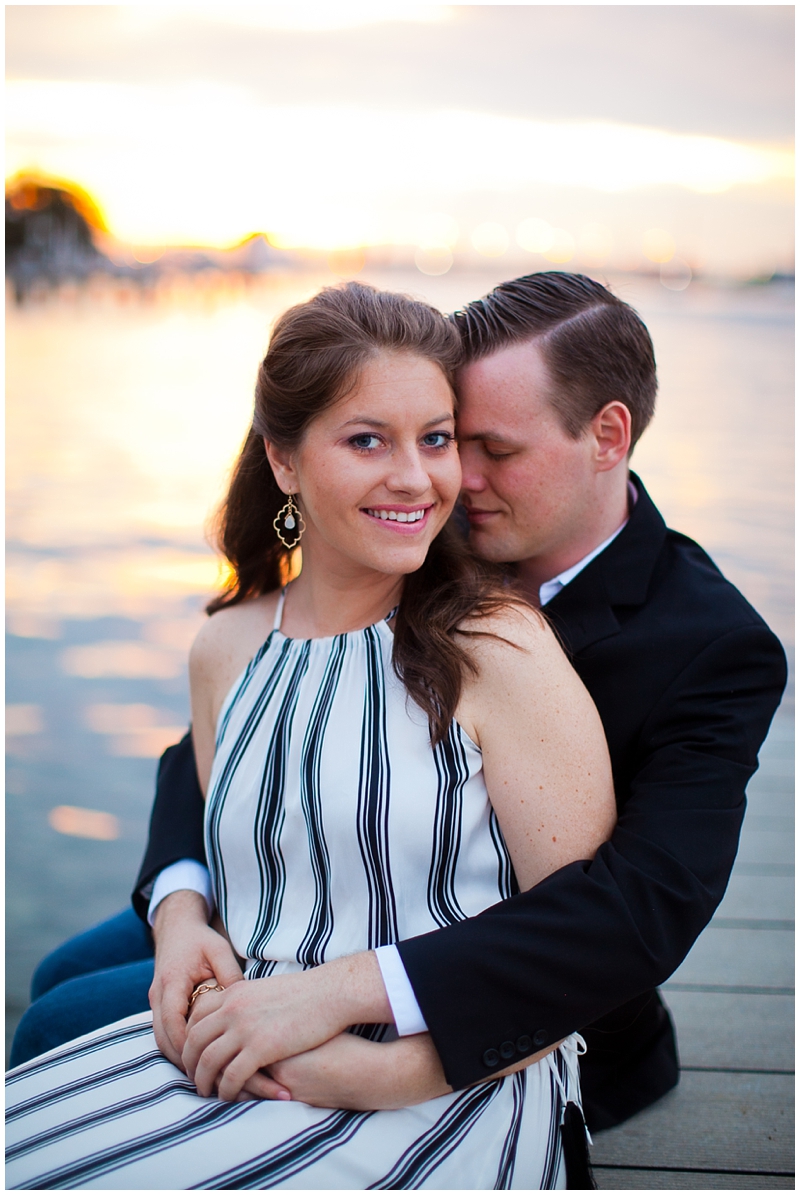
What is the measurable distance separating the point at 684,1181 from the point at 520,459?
1.50 m

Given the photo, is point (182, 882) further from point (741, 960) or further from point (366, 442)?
point (741, 960)

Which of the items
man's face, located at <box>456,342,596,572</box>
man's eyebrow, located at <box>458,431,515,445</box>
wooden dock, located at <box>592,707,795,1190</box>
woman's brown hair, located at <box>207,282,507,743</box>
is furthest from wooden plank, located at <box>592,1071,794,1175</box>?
man's eyebrow, located at <box>458,431,515,445</box>

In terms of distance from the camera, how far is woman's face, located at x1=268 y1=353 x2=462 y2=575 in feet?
6.05

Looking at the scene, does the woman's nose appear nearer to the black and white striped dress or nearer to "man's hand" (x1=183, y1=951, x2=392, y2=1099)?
the black and white striped dress

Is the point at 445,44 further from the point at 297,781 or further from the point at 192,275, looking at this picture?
the point at 192,275

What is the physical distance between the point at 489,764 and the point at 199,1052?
65 centimetres

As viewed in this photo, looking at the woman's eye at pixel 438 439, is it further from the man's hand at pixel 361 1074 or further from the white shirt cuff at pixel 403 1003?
the man's hand at pixel 361 1074

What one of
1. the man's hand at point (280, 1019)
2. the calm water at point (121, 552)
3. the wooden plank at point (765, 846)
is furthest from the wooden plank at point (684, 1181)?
the calm water at point (121, 552)

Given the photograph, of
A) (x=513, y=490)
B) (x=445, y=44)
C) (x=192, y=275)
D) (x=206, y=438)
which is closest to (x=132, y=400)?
(x=206, y=438)

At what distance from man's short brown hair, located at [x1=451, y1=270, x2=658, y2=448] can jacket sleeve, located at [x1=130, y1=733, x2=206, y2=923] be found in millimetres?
1083

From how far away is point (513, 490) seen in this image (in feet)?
7.11

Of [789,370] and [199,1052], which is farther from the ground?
[789,370]

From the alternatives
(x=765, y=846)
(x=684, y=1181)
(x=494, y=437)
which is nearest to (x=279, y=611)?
(x=494, y=437)

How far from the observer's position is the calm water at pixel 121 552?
15.6 ft
